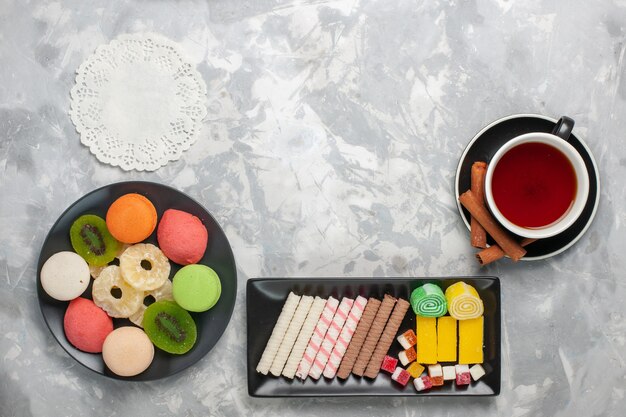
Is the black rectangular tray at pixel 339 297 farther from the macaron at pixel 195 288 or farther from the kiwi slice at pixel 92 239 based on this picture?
the kiwi slice at pixel 92 239

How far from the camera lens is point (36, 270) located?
1.34 metres

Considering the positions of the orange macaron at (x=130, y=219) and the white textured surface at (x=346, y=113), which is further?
the white textured surface at (x=346, y=113)

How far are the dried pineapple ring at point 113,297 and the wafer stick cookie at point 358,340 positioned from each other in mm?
404

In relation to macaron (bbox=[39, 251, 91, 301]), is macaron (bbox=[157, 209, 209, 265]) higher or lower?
higher

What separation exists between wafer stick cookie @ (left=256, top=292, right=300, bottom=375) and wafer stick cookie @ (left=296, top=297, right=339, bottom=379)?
0.05m

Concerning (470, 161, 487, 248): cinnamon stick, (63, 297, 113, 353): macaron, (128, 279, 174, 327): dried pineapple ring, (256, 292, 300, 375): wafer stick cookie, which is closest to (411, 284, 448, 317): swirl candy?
(470, 161, 487, 248): cinnamon stick

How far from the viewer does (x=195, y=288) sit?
4.03 ft

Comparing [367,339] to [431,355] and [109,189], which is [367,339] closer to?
[431,355]

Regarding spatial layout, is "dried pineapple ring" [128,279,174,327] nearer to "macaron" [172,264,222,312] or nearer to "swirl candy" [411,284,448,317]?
"macaron" [172,264,222,312]

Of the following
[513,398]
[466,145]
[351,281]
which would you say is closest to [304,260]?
[351,281]

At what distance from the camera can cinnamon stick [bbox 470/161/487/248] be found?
1.25 metres

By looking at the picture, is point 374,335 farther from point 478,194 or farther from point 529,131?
point 529,131

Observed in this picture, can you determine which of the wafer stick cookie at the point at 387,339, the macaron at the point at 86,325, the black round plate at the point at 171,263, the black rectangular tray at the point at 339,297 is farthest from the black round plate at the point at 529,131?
the macaron at the point at 86,325

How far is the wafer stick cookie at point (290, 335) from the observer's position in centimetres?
128
